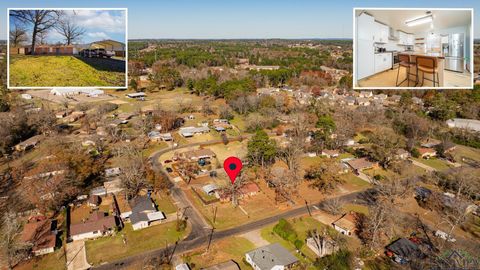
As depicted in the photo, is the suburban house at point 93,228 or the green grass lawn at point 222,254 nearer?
the green grass lawn at point 222,254

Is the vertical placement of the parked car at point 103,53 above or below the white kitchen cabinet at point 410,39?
below

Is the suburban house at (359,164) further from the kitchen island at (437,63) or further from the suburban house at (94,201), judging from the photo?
the suburban house at (94,201)

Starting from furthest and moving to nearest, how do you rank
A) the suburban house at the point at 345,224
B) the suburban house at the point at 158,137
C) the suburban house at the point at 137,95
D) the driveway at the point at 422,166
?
the suburban house at the point at 137,95, the suburban house at the point at 158,137, the driveway at the point at 422,166, the suburban house at the point at 345,224

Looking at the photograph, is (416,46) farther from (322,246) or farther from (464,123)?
(464,123)

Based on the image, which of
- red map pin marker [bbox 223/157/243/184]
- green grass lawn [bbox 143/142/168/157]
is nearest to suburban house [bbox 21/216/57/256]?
red map pin marker [bbox 223/157/243/184]

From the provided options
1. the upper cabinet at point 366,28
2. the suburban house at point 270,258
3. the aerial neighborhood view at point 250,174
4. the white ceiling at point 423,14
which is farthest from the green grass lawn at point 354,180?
the white ceiling at point 423,14

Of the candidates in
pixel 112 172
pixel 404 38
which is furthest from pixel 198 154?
pixel 404 38

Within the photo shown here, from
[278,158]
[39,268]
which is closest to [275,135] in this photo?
[278,158]
